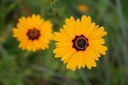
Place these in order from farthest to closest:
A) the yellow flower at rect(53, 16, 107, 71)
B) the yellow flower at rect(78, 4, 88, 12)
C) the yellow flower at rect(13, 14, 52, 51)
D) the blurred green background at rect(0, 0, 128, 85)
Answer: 1. the yellow flower at rect(78, 4, 88, 12)
2. the blurred green background at rect(0, 0, 128, 85)
3. the yellow flower at rect(13, 14, 52, 51)
4. the yellow flower at rect(53, 16, 107, 71)

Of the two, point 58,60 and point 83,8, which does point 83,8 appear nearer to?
point 83,8

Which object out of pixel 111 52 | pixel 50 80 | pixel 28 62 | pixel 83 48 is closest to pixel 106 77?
pixel 111 52

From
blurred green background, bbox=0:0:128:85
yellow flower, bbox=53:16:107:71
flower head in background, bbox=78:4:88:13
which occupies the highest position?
flower head in background, bbox=78:4:88:13

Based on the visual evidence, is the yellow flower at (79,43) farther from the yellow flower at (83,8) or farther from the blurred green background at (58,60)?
the yellow flower at (83,8)

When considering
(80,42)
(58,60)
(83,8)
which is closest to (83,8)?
(83,8)

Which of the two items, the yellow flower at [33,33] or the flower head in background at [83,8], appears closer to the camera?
the yellow flower at [33,33]

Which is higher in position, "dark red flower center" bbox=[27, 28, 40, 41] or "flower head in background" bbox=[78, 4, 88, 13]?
"flower head in background" bbox=[78, 4, 88, 13]

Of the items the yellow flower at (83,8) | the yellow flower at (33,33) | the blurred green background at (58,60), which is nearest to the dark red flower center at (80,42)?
the yellow flower at (33,33)

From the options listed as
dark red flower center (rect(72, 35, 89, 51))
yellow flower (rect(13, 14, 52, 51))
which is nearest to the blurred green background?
yellow flower (rect(13, 14, 52, 51))

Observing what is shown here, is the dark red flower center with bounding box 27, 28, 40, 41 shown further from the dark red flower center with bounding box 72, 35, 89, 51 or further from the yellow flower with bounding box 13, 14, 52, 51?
the dark red flower center with bounding box 72, 35, 89, 51
